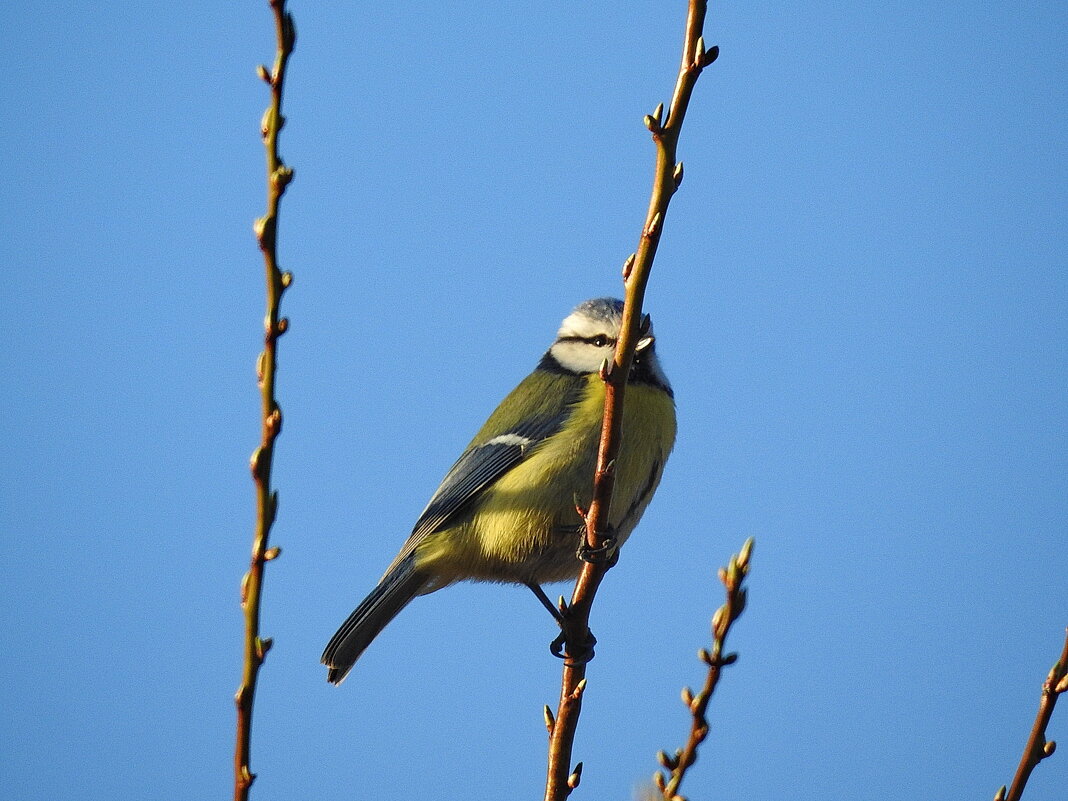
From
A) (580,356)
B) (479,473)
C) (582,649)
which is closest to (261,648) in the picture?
(582,649)

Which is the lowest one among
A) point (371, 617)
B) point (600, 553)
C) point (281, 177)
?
point (371, 617)

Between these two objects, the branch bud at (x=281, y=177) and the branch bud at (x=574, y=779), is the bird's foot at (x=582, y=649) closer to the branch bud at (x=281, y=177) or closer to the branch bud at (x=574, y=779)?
the branch bud at (x=574, y=779)

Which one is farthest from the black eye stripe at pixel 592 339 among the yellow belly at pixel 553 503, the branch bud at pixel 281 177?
the branch bud at pixel 281 177

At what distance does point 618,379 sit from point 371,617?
8.98 ft

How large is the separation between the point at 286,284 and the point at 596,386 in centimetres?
353

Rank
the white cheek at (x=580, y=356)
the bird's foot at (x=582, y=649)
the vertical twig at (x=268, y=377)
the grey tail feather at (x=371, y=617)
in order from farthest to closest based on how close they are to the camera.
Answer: the white cheek at (x=580, y=356)
the grey tail feather at (x=371, y=617)
the bird's foot at (x=582, y=649)
the vertical twig at (x=268, y=377)

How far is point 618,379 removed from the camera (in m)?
2.29

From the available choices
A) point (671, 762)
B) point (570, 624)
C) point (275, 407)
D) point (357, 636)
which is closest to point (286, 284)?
point (275, 407)

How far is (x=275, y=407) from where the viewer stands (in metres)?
1.41

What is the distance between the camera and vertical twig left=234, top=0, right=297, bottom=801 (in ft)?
4.62

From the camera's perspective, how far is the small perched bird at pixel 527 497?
14.8 feet

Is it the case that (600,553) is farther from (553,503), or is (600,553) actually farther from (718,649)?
(553,503)

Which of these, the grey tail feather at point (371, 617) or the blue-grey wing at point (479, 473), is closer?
the grey tail feather at point (371, 617)

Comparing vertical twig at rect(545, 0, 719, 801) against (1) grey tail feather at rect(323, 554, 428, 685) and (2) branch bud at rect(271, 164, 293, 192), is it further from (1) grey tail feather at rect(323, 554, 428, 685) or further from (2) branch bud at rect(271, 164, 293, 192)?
(1) grey tail feather at rect(323, 554, 428, 685)
